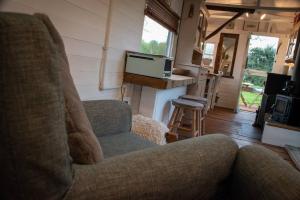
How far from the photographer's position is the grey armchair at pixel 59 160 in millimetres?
604

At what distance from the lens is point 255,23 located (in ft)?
22.6

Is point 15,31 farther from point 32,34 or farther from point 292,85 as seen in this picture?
Answer: point 292,85

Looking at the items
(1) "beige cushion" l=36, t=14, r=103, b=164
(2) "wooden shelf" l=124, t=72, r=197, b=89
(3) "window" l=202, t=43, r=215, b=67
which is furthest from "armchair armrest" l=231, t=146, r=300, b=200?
(3) "window" l=202, t=43, r=215, b=67

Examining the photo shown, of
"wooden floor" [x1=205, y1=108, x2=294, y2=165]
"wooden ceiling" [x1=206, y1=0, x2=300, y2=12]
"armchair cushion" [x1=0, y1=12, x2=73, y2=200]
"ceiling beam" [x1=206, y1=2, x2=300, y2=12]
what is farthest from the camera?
"ceiling beam" [x1=206, y1=2, x2=300, y2=12]

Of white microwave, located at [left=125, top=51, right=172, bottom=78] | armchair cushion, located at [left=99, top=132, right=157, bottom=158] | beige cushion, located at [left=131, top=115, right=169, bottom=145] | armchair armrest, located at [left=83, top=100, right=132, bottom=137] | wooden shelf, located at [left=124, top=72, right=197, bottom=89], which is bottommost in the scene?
beige cushion, located at [left=131, top=115, right=169, bottom=145]

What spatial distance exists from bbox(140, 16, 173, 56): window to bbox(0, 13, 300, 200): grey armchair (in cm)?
237

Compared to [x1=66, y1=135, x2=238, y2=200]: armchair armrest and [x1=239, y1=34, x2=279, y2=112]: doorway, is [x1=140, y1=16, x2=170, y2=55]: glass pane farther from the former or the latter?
[x1=239, y1=34, x2=279, y2=112]: doorway

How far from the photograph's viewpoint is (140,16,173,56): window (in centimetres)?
315

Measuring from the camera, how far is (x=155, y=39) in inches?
137

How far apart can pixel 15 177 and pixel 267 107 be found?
5.21 metres

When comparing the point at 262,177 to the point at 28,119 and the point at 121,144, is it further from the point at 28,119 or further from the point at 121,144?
the point at 121,144

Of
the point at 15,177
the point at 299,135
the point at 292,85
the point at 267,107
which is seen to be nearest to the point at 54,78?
the point at 15,177

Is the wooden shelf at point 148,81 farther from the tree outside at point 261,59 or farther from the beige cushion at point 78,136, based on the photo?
the tree outside at point 261,59

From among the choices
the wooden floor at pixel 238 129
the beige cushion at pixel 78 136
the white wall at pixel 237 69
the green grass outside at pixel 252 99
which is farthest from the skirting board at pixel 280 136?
the green grass outside at pixel 252 99
